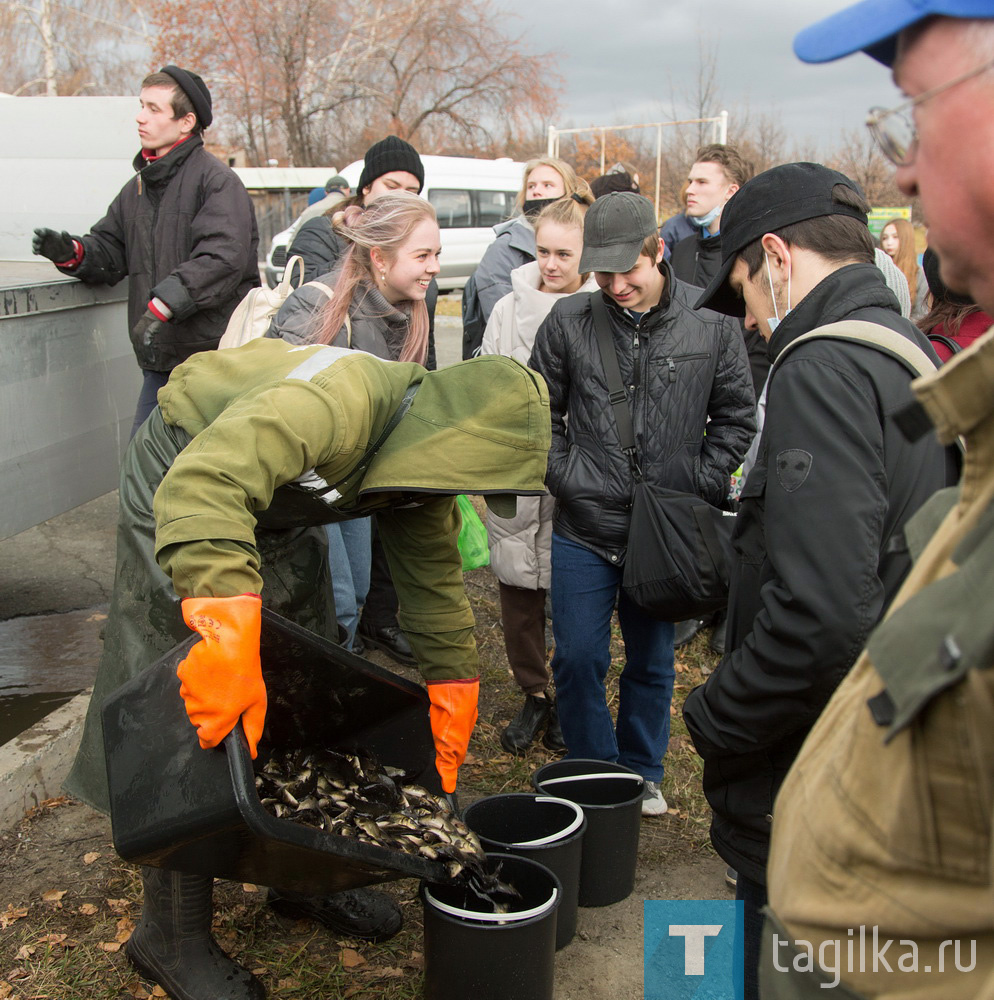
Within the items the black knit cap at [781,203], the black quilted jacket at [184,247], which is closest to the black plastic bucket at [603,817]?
the black knit cap at [781,203]

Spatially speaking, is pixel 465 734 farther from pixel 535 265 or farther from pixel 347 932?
pixel 535 265

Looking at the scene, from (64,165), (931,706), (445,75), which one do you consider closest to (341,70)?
(445,75)

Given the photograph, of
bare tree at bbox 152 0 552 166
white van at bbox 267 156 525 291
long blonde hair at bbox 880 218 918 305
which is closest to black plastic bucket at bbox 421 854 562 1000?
long blonde hair at bbox 880 218 918 305

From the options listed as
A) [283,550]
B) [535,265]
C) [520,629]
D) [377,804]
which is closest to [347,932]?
[377,804]

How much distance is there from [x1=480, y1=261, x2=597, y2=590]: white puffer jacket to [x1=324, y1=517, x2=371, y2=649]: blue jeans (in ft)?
1.75

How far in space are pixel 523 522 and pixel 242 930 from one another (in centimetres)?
161

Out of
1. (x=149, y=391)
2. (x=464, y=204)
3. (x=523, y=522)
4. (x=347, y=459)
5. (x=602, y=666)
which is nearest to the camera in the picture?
(x=347, y=459)

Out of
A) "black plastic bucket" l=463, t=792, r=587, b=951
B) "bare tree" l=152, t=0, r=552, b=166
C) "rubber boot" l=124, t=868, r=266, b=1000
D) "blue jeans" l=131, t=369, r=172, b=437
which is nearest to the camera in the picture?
"rubber boot" l=124, t=868, r=266, b=1000

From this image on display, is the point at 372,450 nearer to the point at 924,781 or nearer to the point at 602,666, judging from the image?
the point at 602,666

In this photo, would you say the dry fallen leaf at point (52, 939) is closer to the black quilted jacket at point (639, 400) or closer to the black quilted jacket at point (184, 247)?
the black quilted jacket at point (639, 400)

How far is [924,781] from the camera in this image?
86cm

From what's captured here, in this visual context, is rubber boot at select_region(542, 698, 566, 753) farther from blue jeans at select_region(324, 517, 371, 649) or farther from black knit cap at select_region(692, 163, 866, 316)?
black knit cap at select_region(692, 163, 866, 316)

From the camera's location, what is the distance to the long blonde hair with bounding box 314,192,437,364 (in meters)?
3.21

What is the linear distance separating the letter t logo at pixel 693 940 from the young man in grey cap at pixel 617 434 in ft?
1.69
